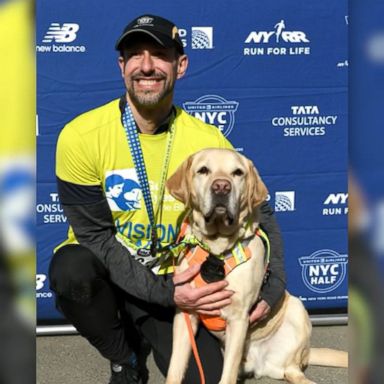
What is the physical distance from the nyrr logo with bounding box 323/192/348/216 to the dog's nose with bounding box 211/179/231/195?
1.42m

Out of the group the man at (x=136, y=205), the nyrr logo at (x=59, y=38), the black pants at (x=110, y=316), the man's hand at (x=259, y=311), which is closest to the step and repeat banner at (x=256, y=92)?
the nyrr logo at (x=59, y=38)

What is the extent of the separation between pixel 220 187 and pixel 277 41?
1420mm

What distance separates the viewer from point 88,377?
325 centimetres

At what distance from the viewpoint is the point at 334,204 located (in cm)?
381

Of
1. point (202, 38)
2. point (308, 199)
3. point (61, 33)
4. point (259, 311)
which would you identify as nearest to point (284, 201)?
point (308, 199)

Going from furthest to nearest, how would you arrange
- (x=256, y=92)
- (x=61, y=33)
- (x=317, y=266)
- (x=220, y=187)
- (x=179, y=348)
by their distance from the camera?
(x=317, y=266) < (x=256, y=92) < (x=61, y=33) < (x=179, y=348) < (x=220, y=187)

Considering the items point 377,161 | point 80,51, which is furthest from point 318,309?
point 377,161

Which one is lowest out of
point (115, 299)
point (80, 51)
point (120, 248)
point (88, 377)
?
point (88, 377)

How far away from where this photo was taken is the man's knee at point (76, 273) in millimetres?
2598

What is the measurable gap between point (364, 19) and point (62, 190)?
2.29 m

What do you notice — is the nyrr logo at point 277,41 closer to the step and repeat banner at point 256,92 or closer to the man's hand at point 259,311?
the step and repeat banner at point 256,92

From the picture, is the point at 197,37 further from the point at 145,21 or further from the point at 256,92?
the point at 145,21

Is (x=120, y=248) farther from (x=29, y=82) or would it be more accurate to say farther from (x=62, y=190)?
(x=29, y=82)

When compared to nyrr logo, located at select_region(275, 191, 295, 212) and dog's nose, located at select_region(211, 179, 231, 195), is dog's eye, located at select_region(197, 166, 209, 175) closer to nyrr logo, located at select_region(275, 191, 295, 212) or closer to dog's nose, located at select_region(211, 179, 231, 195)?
dog's nose, located at select_region(211, 179, 231, 195)
